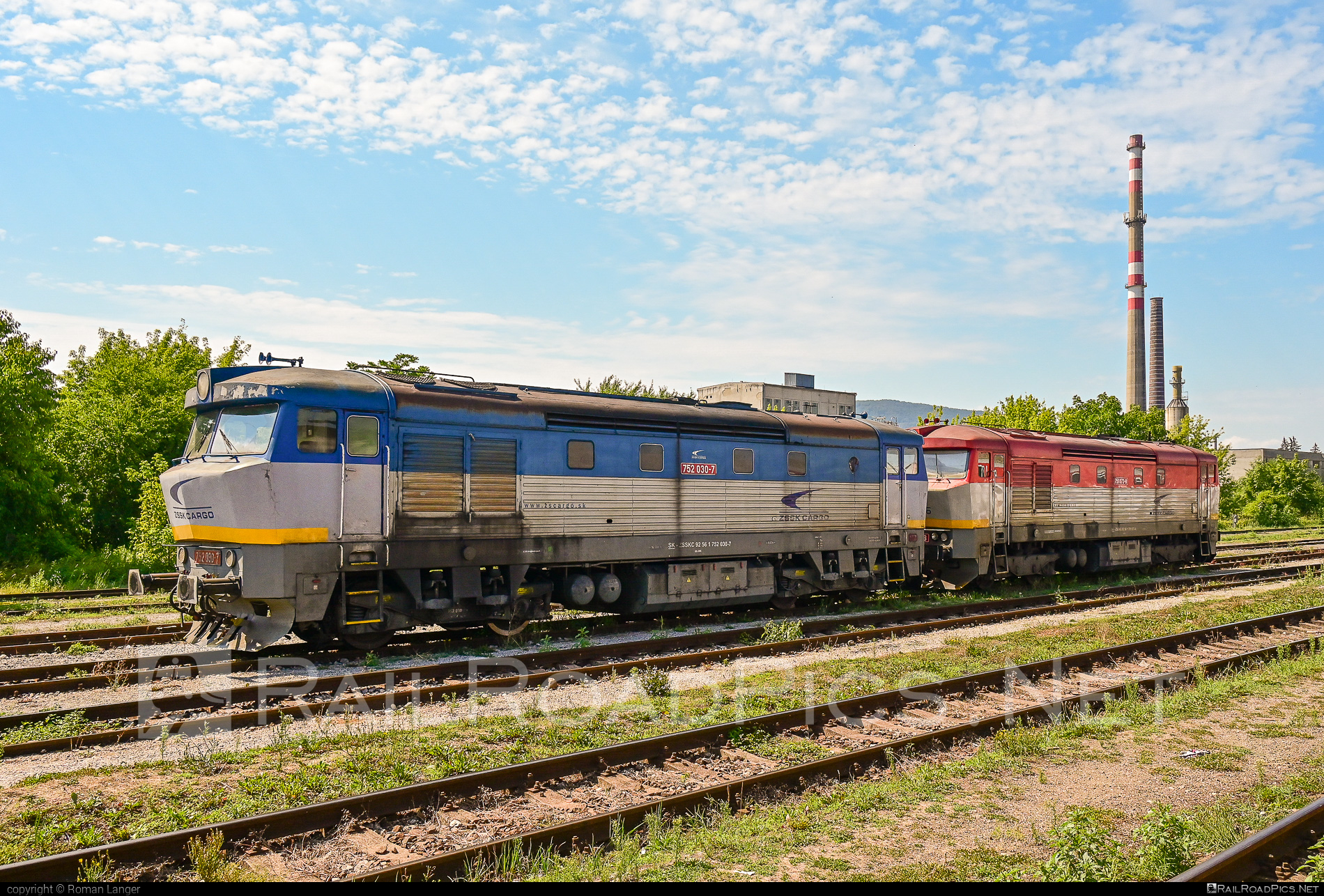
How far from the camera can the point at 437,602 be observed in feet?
44.0

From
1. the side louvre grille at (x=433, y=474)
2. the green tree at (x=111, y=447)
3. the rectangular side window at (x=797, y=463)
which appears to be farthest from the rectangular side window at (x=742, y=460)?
the green tree at (x=111, y=447)

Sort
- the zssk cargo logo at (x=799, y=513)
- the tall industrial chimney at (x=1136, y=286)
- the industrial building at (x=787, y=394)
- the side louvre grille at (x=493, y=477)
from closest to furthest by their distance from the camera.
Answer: the side louvre grille at (x=493, y=477) < the zssk cargo logo at (x=799, y=513) < the tall industrial chimney at (x=1136, y=286) < the industrial building at (x=787, y=394)

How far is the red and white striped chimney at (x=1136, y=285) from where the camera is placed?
72250 millimetres

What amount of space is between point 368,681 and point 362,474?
297 cm

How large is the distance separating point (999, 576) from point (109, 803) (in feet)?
65.5

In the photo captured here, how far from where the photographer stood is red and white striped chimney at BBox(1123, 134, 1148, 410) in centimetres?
7225

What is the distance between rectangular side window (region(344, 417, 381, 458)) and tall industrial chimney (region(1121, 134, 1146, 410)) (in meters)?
73.4

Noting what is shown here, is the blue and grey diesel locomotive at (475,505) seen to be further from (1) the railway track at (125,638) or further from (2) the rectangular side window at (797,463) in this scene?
(1) the railway track at (125,638)

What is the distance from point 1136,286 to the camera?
7306 centimetres

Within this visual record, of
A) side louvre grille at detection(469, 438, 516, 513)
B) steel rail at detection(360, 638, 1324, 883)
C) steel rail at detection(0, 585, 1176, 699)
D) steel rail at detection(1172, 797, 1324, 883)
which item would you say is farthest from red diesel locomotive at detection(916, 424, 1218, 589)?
steel rail at detection(1172, 797, 1324, 883)

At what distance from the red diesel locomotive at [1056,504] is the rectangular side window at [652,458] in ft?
28.6
